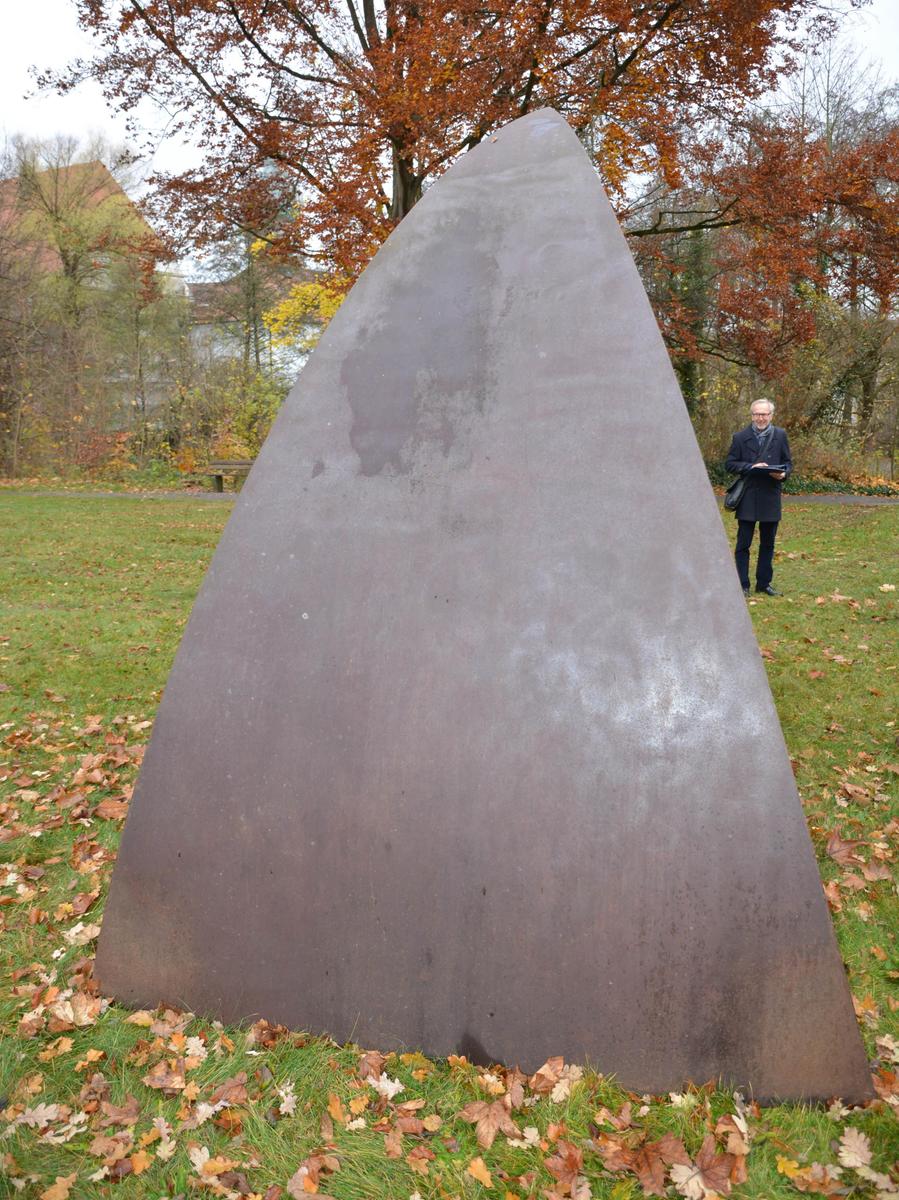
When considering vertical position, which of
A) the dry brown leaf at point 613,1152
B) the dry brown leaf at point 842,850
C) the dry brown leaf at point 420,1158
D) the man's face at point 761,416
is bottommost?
the dry brown leaf at point 420,1158

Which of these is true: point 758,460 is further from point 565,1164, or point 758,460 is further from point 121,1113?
point 121,1113

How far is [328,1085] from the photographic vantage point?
2697mm

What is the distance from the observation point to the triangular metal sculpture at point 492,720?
2.54 meters

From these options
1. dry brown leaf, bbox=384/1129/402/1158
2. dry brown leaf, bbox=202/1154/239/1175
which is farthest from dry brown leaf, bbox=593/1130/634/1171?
dry brown leaf, bbox=202/1154/239/1175

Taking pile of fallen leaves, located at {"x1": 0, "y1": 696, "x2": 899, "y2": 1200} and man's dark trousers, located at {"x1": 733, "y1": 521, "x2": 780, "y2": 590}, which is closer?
pile of fallen leaves, located at {"x1": 0, "y1": 696, "x2": 899, "y2": 1200}

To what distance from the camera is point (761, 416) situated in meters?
8.20

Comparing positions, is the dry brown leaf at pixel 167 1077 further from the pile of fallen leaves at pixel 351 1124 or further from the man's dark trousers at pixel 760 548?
the man's dark trousers at pixel 760 548

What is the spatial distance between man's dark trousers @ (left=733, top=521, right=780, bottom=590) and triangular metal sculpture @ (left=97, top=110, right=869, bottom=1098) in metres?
6.11

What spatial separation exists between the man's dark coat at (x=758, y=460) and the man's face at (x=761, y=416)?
0.27ft

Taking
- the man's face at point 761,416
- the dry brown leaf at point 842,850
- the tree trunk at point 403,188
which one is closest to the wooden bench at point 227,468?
the tree trunk at point 403,188

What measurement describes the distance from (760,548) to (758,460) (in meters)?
0.92

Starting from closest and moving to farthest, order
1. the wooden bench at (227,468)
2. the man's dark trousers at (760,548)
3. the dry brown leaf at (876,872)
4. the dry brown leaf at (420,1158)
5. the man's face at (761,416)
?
the dry brown leaf at (420,1158)
the dry brown leaf at (876,872)
the man's face at (761,416)
the man's dark trousers at (760,548)
the wooden bench at (227,468)

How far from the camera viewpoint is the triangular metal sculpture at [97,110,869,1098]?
254cm

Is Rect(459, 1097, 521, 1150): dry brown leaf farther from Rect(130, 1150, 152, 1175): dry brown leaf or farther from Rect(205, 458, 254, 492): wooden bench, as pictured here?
Rect(205, 458, 254, 492): wooden bench
